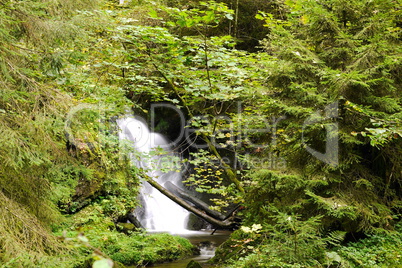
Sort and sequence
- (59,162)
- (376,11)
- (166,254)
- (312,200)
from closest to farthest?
(59,162) → (312,200) → (376,11) → (166,254)

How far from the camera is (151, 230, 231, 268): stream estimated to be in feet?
23.7

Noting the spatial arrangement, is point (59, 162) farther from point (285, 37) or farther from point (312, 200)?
point (285, 37)

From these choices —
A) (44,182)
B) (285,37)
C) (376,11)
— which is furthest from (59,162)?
(376,11)

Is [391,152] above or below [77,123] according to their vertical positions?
below

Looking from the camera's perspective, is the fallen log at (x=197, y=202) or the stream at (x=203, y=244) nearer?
the stream at (x=203, y=244)

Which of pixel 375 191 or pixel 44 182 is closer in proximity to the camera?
pixel 44 182

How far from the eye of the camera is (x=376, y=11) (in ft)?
17.6

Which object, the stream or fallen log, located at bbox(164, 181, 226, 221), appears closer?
the stream

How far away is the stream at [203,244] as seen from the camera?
7.23m

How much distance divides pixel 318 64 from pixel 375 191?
A: 2.23 meters

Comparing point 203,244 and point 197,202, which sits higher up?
point 197,202

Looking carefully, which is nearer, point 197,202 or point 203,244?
point 203,244

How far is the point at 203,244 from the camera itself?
880 cm

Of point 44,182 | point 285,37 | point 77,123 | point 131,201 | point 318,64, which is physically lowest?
point 131,201
